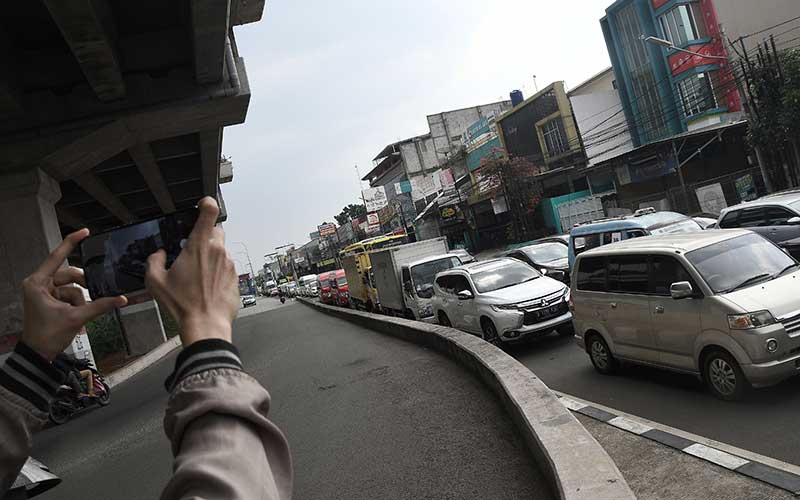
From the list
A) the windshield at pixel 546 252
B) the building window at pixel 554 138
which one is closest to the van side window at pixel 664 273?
the windshield at pixel 546 252

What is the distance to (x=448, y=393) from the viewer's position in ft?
25.2

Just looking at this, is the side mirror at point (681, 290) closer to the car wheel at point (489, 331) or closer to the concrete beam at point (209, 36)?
the car wheel at point (489, 331)

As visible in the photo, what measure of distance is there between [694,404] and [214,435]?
6.40 m

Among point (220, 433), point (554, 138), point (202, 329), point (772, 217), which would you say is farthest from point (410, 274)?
point (554, 138)

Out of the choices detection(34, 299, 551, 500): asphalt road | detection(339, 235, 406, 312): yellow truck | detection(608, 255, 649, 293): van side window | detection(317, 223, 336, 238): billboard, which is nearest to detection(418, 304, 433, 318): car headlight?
detection(34, 299, 551, 500): asphalt road

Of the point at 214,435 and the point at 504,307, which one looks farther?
the point at 504,307

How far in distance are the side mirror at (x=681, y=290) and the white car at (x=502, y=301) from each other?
14.3ft

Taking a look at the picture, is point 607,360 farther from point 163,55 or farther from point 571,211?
point 571,211

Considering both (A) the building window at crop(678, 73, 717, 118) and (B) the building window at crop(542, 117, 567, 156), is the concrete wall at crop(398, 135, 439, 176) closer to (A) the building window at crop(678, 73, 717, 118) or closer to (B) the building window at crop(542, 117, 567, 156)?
(B) the building window at crop(542, 117, 567, 156)

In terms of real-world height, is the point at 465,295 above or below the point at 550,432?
above

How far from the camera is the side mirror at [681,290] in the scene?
684 centimetres

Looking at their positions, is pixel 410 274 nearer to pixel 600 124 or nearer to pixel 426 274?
pixel 426 274

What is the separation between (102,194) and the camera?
18250mm

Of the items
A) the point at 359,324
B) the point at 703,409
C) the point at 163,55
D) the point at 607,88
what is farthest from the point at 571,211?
the point at 703,409
